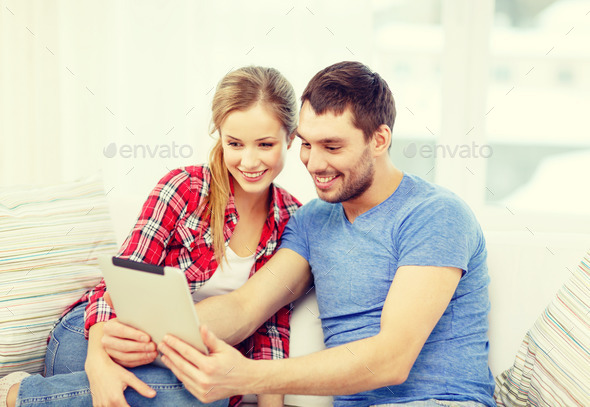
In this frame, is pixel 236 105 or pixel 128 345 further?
pixel 236 105

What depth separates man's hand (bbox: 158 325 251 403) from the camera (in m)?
1.06

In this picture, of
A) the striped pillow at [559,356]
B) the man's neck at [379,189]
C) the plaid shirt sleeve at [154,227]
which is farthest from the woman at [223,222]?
the striped pillow at [559,356]

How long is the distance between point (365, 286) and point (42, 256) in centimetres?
88

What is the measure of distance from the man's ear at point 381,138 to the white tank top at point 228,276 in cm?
44

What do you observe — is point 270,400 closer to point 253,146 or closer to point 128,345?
point 128,345

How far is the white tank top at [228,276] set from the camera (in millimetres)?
1454

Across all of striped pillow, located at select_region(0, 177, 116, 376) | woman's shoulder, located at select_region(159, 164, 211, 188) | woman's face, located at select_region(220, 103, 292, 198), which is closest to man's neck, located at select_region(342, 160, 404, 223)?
woman's face, located at select_region(220, 103, 292, 198)

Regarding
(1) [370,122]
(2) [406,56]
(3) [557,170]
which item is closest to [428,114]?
(2) [406,56]

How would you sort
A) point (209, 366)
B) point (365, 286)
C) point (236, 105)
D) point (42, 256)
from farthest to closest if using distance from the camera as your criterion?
point (42, 256)
point (236, 105)
point (365, 286)
point (209, 366)

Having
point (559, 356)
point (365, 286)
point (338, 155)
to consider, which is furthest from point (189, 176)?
point (559, 356)

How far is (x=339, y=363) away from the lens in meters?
1.11

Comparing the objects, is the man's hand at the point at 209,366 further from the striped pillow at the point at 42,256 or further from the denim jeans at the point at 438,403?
the striped pillow at the point at 42,256

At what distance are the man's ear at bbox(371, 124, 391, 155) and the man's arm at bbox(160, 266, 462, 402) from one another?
36 centimetres

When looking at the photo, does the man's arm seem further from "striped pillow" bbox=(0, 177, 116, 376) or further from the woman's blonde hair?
"striped pillow" bbox=(0, 177, 116, 376)
